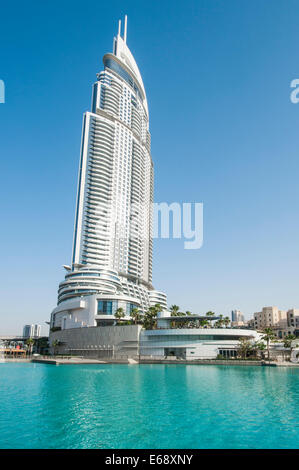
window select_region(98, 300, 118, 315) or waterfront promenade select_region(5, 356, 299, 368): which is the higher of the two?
window select_region(98, 300, 118, 315)

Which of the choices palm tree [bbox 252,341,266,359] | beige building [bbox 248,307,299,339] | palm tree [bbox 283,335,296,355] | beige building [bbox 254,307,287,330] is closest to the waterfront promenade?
palm tree [bbox 252,341,266,359]

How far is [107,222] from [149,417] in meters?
145

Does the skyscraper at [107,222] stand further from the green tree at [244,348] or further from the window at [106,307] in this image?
the green tree at [244,348]

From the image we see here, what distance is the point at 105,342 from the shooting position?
109 metres

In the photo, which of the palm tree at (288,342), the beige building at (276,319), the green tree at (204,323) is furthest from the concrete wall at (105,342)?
the beige building at (276,319)

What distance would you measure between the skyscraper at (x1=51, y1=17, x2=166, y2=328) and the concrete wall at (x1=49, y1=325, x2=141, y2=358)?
904cm

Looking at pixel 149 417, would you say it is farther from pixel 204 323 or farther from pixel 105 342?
pixel 105 342

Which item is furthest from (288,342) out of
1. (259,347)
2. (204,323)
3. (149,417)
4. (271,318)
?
(149,417)

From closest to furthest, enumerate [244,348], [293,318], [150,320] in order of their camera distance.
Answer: [244,348]
[150,320]
[293,318]

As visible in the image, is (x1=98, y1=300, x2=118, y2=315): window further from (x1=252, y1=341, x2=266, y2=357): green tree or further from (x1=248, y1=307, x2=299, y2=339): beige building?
(x1=248, y1=307, x2=299, y2=339): beige building

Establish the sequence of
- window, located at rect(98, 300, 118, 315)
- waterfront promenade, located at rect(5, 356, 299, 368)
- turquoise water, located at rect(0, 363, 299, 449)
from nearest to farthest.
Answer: turquoise water, located at rect(0, 363, 299, 449)
waterfront promenade, located at rect(5, 356, 299, 368)
window, located at rect(98, 300, 118, 315)

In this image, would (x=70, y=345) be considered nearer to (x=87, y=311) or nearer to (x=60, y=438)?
(x=87, y=311)

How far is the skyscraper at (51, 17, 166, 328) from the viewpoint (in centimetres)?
13950

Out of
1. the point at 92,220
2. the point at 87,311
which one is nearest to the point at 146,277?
the point at 92,220
